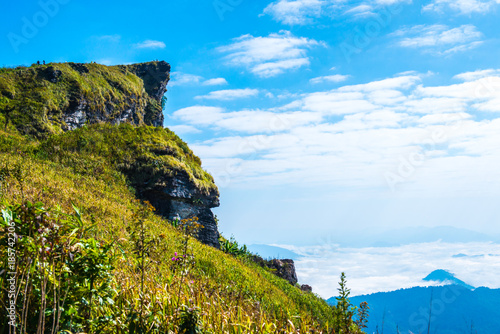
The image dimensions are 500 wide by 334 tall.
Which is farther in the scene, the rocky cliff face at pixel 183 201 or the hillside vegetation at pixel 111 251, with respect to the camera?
the rocky cliff face at pixel 183 201

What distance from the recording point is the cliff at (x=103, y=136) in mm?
18422

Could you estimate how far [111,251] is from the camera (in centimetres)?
343

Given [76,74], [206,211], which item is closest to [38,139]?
[76,74]

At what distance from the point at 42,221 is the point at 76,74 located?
31.8 metres

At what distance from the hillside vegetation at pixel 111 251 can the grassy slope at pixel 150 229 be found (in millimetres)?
43

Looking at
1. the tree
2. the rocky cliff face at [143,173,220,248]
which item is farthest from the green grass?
the tree

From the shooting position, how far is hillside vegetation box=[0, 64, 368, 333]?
2699 millimetres

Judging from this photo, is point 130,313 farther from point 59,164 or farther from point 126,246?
point 59,164

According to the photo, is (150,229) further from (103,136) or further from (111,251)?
(103,136)

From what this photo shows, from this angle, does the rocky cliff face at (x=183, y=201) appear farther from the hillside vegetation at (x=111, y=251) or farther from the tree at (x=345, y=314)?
the tree at (x=345, y=314)

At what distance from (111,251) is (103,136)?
18.9 m

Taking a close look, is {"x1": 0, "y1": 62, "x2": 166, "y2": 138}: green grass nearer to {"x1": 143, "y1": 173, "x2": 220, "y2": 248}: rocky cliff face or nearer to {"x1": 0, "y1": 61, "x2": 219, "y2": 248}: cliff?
{"x1": 0, "y1": 61, "x2": 219, "y2": 248}: cliff

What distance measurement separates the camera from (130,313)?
306 cm

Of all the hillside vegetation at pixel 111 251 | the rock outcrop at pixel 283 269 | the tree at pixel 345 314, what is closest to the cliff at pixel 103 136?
the hillside vegetation at pixel 111 251
